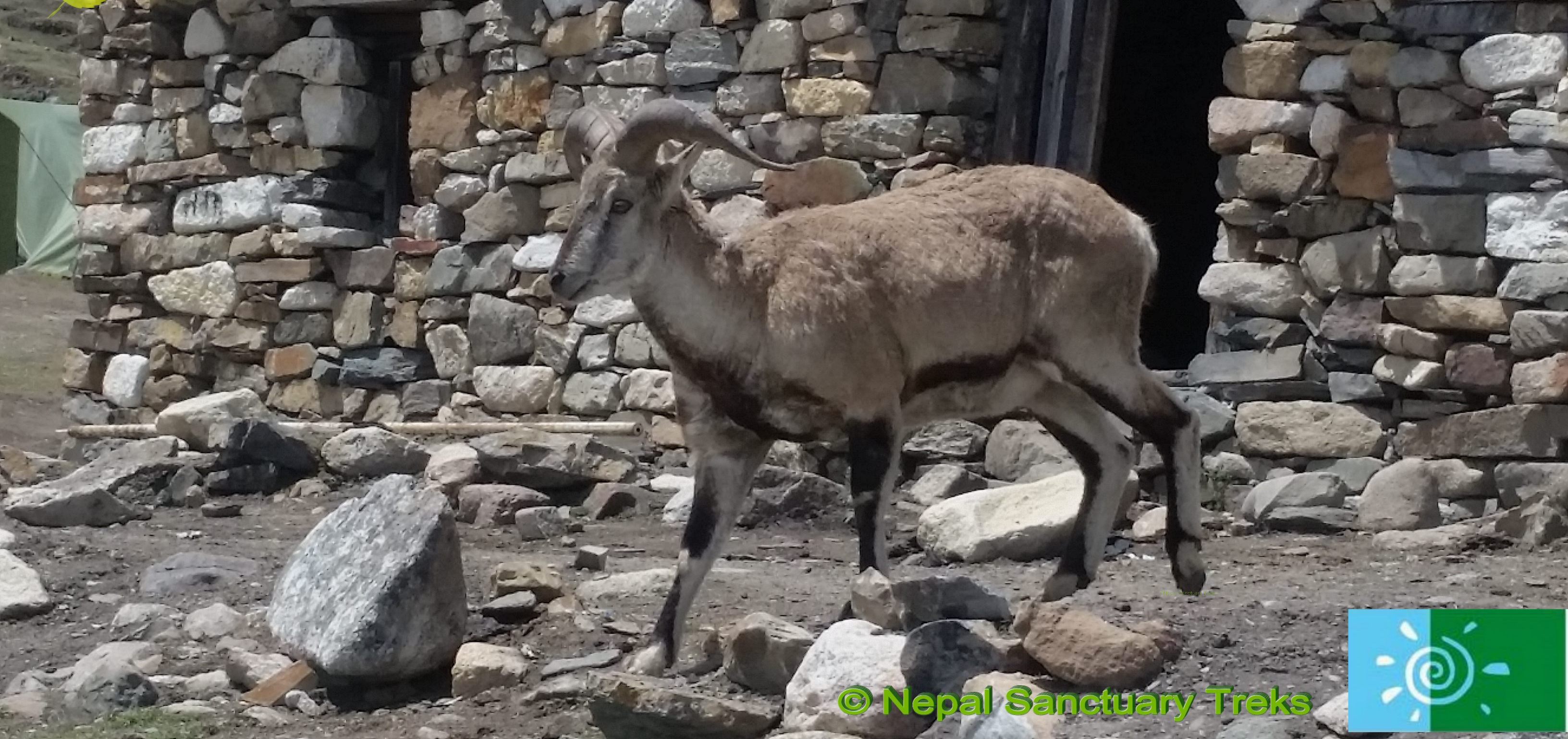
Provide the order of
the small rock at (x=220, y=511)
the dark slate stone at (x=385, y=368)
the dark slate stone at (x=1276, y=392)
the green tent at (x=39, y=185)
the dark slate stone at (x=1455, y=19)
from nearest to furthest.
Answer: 1. the dark slate stone at (x=1455, y=19)
2. the dark slate stone at (x=1276, y=392)
3. the small rock at (x=220, y=511)
4. the dark slate stone at (x=385, y=368)
5. the green tent at (x=39, y=185)

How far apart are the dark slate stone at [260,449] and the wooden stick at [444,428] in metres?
0.25

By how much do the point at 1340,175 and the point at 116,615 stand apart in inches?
190

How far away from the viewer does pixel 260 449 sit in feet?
29.0

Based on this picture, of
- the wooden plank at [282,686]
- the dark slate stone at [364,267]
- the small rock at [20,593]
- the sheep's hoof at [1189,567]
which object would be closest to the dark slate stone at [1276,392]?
the sheep's hoof at [1189,567]

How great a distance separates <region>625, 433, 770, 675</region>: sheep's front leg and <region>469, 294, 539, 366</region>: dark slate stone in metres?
4.50

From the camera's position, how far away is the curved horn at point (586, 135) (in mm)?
5383

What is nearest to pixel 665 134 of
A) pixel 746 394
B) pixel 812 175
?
pixel 746 394

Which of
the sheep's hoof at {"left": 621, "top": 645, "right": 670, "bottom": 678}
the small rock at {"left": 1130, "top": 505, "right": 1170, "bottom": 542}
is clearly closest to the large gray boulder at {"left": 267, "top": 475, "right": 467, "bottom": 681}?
the sheep's hoof at {"left": 621, "top": 645, "right": 670, "bottom": 678}

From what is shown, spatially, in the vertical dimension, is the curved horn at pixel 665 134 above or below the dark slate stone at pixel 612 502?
above

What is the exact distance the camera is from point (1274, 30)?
7488 millimetres

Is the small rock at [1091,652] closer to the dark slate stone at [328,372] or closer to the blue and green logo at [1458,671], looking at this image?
the blue and green logo at [1458,671]

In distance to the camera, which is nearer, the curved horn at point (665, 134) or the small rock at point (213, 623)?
the curved horn at point (665, 134)

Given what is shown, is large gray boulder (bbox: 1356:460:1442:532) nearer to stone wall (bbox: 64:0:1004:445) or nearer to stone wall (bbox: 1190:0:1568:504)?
stone wall (bbox: 1190:0:1568:504)

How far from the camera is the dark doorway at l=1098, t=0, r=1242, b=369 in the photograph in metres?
11.3
